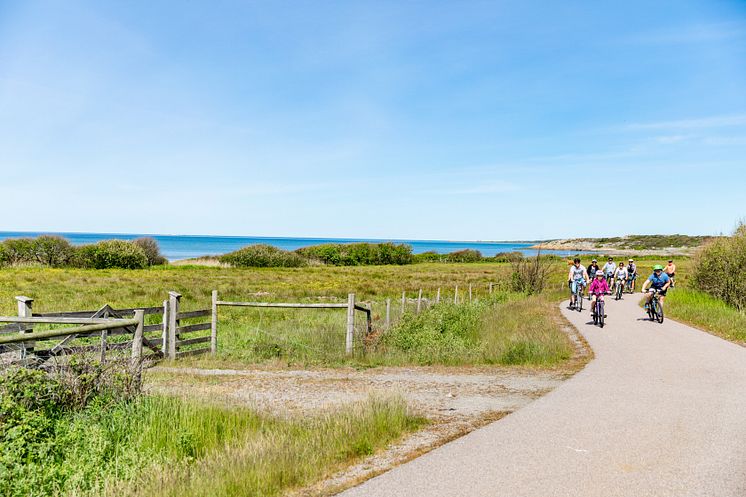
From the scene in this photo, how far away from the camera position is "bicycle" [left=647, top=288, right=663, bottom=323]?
1815 cm

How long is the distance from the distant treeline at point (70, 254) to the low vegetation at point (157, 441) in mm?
55297

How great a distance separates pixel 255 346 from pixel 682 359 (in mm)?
9854

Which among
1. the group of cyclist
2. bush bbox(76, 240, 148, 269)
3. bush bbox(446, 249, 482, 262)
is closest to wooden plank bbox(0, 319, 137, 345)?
the group of cyclist

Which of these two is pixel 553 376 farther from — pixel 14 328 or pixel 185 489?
pixel 14 328

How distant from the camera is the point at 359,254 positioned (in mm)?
88938

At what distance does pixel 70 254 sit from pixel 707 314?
2262 inches

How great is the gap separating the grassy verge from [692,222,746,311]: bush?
463 mm

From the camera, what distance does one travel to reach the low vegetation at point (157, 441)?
514 centimetres

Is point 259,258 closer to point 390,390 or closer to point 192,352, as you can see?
point 192,352

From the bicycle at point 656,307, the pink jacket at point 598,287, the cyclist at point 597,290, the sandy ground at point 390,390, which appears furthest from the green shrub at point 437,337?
the bicycle at point 656,307

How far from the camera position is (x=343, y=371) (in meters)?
11.9

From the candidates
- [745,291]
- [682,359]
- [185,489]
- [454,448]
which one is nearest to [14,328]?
[185,489]

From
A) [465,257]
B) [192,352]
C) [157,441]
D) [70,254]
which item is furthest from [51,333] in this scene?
[465,257]

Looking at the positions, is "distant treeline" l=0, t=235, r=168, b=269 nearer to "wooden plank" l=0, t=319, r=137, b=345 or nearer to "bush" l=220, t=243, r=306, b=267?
"bush" l=220, t=243, r=306, b=267
